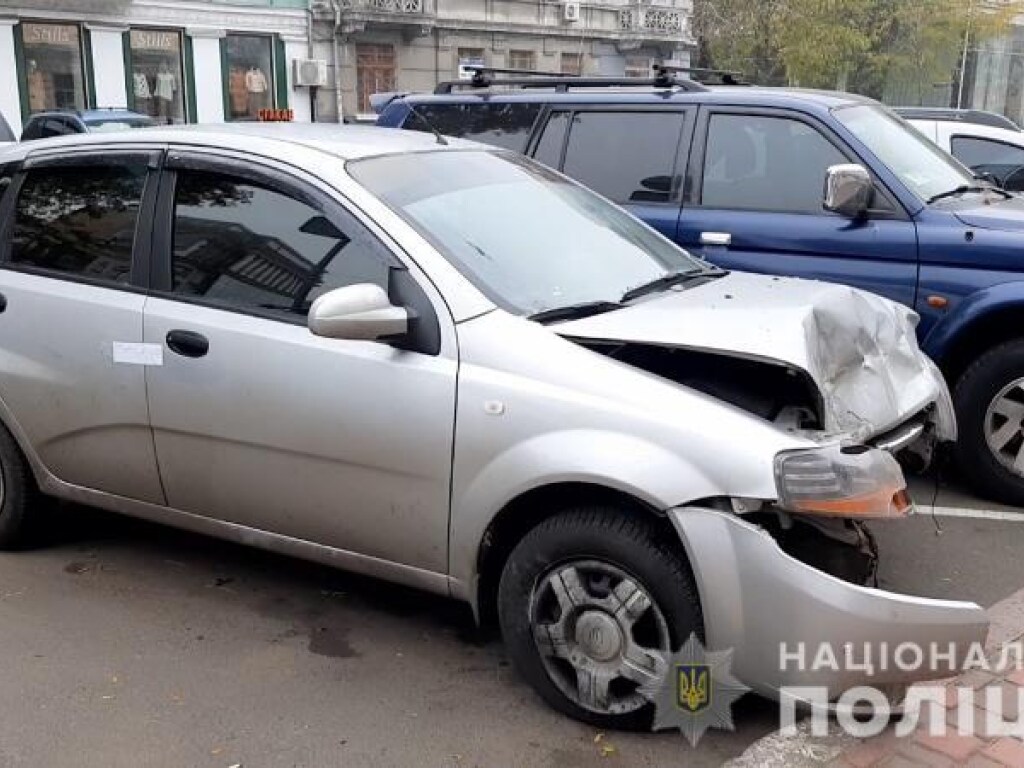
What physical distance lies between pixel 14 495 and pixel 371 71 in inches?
1052

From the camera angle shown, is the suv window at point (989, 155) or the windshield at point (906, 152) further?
the suv window at point (989, 155)

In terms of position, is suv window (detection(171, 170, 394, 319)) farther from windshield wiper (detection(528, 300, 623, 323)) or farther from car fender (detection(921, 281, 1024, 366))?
car fender (detection(921, 281, 1024, 366))

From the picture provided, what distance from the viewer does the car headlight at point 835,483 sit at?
2938 mm

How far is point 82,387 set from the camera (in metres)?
4.13

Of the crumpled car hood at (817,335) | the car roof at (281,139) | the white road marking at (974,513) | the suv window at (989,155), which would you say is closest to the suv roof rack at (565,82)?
the car roof at (281,139)

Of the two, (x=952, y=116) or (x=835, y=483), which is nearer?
(x=835, y=483)

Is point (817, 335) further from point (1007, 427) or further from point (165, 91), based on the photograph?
point (165, 91)

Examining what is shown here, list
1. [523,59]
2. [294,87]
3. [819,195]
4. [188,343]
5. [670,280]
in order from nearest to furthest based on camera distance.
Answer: [188,343] < [670,280] < [819,195] < [294,87] < [523,59]

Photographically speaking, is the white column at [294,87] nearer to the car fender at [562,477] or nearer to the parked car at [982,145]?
the parked car at [982,145]

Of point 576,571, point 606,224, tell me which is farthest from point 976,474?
point 576,571

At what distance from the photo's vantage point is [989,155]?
8.64 meters

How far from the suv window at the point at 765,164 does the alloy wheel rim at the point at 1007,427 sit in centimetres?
129

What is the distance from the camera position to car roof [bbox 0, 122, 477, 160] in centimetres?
395

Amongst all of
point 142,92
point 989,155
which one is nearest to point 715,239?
point 989,155
